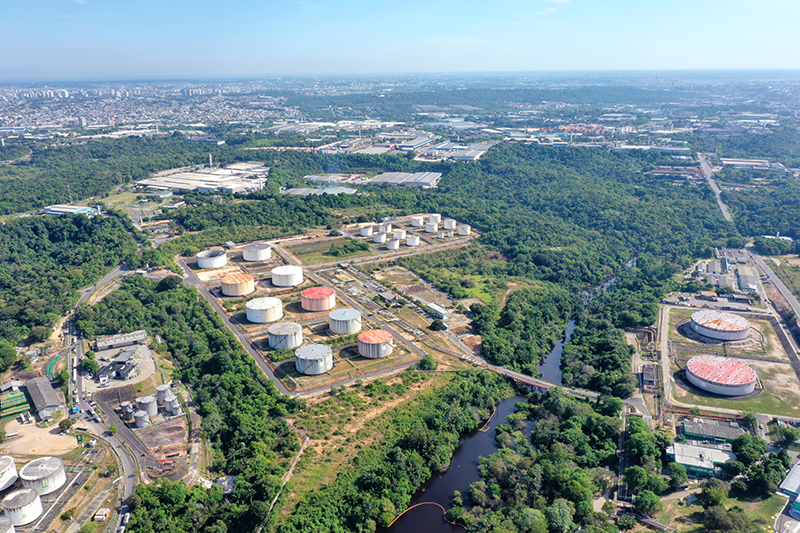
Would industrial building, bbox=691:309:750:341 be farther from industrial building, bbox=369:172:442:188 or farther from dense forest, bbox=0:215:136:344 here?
industrial building, bbox=369:172:442:188

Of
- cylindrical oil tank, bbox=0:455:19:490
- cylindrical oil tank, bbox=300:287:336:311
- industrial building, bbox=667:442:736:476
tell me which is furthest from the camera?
cylindrical oil tank, bbox=300:287:336:311

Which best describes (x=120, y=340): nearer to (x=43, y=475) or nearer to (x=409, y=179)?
(x=43, y=475)

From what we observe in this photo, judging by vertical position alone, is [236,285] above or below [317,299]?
above

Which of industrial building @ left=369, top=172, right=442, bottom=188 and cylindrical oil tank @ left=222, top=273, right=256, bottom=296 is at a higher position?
industrial building @ left=369, top=172, right=442, bottom=188

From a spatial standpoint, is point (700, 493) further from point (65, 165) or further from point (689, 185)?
point (65, 165)

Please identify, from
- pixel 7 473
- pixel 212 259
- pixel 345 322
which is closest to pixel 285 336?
pixel 345 322

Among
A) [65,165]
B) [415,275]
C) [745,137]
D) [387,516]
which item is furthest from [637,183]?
[65,165]

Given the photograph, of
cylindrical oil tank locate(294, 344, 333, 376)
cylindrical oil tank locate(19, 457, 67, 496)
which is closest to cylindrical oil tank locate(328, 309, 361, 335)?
cylindrical oil tank locate(294, 344, 333, 376)
